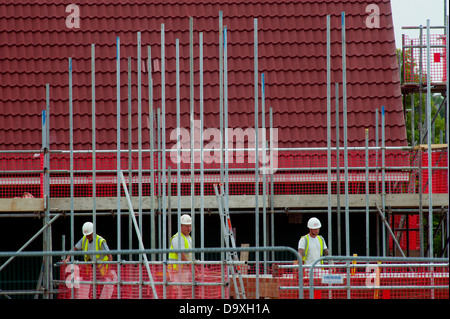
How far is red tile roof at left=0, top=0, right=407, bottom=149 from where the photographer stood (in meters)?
17.6

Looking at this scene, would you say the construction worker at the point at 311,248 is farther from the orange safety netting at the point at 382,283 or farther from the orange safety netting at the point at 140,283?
the orange safety netting at the point at 140,283

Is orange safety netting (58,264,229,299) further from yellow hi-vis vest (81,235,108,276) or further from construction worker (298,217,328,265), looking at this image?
construction worker (298,217,328,265)

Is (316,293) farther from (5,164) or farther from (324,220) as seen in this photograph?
(5,164)

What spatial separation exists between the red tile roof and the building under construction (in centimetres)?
3

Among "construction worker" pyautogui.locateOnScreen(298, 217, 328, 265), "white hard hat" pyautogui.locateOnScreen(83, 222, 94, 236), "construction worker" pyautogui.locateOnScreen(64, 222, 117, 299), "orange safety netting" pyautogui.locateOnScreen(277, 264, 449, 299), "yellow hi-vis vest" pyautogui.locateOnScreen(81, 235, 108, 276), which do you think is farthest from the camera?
"white hard hat" pyautogui.locateOnScreen(83, 222, 94, 236)

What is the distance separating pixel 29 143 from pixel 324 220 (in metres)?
5.86

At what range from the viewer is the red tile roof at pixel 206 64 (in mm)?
17594

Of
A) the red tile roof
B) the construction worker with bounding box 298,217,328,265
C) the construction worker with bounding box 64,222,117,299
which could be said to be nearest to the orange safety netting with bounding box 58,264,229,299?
the construction worker with bounding box 64,222,117,299

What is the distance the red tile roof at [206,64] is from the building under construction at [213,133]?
0.03 m

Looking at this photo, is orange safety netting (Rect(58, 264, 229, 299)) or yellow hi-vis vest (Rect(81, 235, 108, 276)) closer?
orange safety netting (Rect(58, 264, 229, 299))

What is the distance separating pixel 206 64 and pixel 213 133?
1.80m

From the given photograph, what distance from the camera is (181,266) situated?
1323 cm

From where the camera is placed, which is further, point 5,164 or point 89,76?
point 89,76
